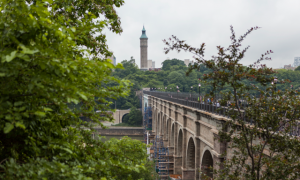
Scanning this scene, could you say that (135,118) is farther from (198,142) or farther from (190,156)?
(198,142)

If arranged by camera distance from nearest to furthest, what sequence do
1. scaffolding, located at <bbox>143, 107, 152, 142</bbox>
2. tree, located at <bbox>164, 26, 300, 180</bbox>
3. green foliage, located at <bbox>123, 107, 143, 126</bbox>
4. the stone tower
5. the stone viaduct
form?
tree, located at <bbox>164, 26, 300, 180</bbox> < the stone viaduct < scaffolding, located at <bbox>143, 107, 152, 142</bbox> < green foliage, located at <bbox>123, 107, 143, 126</bbox> < the stone tower

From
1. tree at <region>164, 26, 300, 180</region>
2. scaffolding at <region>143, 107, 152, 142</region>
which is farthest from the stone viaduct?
scaffolding at <region>143, 107, 152, 142</region>

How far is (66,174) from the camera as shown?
335 centimetres

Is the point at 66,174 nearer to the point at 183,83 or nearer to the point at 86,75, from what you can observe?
the point at 86,75

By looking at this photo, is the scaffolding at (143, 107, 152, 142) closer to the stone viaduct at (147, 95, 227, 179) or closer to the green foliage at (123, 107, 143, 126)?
the green foliage at (123, 107, 143, 126)

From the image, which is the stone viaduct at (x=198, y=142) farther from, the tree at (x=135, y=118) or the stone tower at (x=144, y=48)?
the stone tower at (x=144, y=48)

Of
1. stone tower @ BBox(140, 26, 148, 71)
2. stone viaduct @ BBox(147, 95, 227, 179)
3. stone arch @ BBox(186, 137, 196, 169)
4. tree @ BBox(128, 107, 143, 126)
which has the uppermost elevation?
stone tower @ BBox(140, 26, 148, 71)

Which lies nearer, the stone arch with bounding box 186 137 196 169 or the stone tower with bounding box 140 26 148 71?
the stone arch with bounding box 186 137 196 169

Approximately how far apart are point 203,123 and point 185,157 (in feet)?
31.6

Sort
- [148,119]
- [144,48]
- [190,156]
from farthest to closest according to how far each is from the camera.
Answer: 1. [144,48]
2. [148,119]
3. [190,156]

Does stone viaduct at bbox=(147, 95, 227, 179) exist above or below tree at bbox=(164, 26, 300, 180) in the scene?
below

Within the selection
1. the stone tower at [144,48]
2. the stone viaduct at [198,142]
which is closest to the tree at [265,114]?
the stone viaduct at [198,142]

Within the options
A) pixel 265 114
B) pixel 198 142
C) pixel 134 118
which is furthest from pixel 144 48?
pixel 265 114

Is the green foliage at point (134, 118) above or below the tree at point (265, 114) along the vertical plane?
below
